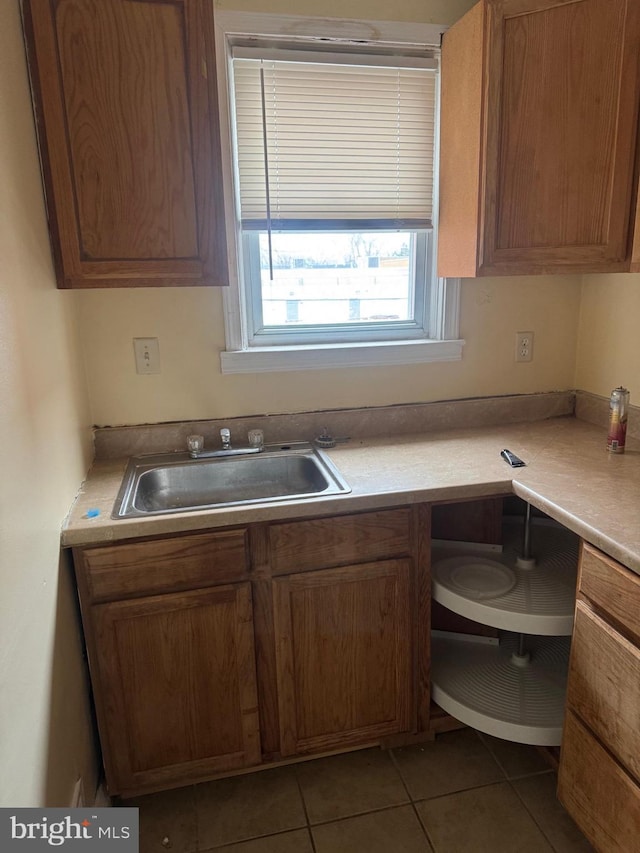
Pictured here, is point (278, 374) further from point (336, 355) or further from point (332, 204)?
point (332, 204)

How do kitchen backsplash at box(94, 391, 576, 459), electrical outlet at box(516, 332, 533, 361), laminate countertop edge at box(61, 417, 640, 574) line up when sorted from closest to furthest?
1. laminate countertop edge at box(61, 417, 640, 574)
2. kitchen backsplash at box(94, 391, 576, 459)
3. electrical outlet at box(516, 332, 533, 361)

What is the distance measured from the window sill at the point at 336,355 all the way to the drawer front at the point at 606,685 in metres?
0.99

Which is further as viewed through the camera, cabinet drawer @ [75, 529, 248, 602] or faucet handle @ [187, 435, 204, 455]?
faucet handle @ [187, 435, 204, 455]

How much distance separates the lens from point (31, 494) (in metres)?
1.18

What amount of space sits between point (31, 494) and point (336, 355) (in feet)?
3.64

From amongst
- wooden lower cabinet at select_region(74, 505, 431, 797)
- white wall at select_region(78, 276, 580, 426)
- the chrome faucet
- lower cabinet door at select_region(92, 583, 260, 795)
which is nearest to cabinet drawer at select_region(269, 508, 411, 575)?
wooden lower cabinet at select_region(74, 505, 431, 797)

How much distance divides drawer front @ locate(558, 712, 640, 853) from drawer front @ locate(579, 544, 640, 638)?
0.33m

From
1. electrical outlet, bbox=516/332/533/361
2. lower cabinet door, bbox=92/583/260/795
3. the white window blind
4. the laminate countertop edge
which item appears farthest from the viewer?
electrical outlet, bbox=516/332/533/361

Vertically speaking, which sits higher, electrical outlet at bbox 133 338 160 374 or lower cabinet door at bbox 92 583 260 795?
electrical outlet at bbox 133 338 160 374

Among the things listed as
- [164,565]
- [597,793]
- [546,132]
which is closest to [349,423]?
[164,565]

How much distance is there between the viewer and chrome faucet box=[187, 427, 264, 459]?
6.20ft

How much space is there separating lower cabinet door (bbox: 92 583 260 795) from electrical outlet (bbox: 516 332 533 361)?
1.31 metres

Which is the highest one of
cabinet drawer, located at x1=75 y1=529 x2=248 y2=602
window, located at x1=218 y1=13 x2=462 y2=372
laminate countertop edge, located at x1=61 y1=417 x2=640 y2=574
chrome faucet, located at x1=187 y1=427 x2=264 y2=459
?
window, located at x1=218 y1=13 x2=462 y2=372

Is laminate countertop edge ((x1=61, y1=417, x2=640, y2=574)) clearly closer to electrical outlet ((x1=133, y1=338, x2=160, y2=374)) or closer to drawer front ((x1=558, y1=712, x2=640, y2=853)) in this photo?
electrical outlet ((x1=133, y1=338, x2=160, y2=374))
